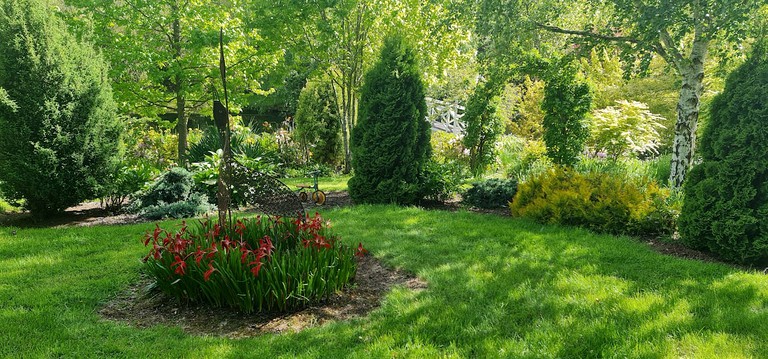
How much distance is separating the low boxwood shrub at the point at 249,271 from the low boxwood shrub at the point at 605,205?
3.19 meters

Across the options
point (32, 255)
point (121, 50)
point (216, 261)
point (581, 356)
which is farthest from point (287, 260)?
point (121, 50)

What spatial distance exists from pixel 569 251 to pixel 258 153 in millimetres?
7139

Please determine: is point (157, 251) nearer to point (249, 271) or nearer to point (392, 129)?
point (249, 271)

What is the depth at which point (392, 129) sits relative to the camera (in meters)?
6.85

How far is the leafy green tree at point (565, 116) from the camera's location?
6.80 metres

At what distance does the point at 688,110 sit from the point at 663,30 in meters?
1.29

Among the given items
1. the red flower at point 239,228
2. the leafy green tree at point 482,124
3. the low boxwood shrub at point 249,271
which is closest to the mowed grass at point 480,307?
the low boxwood shrub at point 249,271

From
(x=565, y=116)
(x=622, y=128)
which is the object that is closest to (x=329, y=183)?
(x=565, y=116)

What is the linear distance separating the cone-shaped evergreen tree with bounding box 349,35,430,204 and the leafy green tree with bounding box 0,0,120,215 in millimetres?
3820

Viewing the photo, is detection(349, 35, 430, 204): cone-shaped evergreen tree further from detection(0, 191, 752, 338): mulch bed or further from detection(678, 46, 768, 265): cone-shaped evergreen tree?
detection(678, 46, 768, 265): cone-shaped evergreen tree

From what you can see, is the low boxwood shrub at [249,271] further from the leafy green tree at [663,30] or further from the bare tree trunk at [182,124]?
the bare tree trunk at [182,124]

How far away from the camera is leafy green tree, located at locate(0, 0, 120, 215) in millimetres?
5602

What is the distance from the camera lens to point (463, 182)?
7.62 m

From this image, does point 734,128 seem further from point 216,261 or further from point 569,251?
point 216,261
